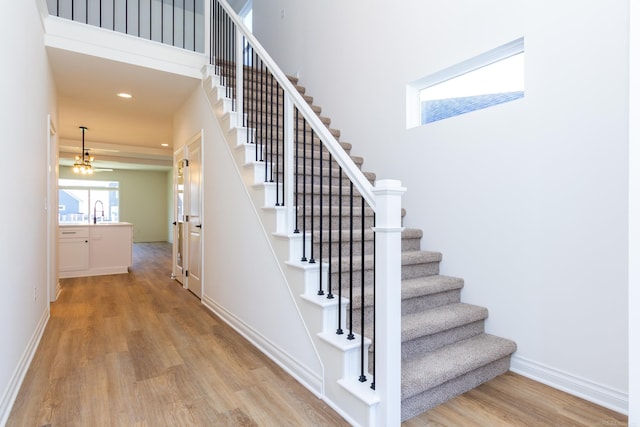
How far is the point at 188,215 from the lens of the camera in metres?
4.79

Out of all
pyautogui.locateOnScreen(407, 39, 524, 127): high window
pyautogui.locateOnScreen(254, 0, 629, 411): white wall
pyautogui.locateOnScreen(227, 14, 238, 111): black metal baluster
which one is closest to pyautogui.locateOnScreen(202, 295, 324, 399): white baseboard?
pyautogui.locateOnScreen(254, 0, 629, 411): white wall

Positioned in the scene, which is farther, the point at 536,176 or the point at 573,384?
the point at 536,176

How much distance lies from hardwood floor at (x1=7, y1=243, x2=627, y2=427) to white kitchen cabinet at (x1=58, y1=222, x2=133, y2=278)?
9.15 feet

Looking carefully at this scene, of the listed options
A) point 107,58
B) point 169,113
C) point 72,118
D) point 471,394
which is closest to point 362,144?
point 471,394

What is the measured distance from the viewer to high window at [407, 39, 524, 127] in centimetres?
242

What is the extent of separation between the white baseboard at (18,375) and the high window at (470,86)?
326cm

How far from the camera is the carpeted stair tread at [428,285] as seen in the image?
93.7 inches

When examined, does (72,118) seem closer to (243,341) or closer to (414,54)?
(243,341)

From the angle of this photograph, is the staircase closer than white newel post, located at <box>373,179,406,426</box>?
No

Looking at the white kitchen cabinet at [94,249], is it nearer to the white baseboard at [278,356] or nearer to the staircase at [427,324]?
the white baseboard at [278,356]

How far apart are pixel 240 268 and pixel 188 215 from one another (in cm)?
205

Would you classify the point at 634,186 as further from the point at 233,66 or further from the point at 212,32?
the point at 212,32

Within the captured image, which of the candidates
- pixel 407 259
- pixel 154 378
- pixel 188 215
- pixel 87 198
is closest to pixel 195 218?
pixel 188 215

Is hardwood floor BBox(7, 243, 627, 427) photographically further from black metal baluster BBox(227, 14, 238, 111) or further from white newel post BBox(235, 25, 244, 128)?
black metal baluster BBox(227, 14, 238, 111)
